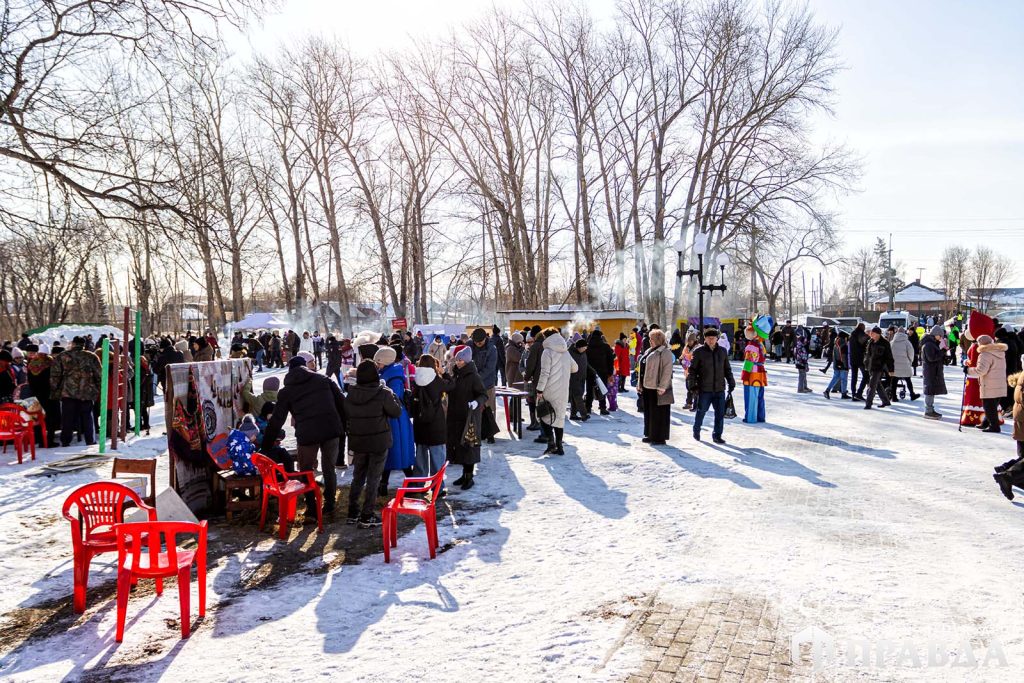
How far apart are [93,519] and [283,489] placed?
5.19 feet

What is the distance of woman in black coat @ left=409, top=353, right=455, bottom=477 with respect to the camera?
7516 mm

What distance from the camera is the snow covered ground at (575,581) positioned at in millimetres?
4004

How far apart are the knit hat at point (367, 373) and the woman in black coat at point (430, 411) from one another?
39.5 inches

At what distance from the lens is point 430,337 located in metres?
28.9

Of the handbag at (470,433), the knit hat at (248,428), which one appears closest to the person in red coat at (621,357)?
the handbag at (470,433)

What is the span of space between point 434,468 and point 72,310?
5153 centimetres

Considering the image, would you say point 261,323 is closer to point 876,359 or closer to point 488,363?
point 488,363

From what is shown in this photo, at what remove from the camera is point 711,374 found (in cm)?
1020

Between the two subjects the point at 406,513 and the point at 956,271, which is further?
the point at 956,271

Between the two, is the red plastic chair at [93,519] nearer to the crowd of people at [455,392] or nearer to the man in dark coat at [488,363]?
the crowd of people at [455,392]

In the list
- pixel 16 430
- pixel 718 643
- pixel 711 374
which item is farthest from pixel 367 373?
pixel 16 430

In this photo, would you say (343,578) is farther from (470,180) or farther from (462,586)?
(470,180)

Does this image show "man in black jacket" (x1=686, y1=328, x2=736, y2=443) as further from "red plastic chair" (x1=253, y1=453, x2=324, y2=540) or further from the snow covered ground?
"red plastic chair" (x1=253, y1=453, x2=324, y2=540)

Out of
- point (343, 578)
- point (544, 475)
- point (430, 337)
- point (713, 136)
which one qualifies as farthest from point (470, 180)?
point (343, 578)
